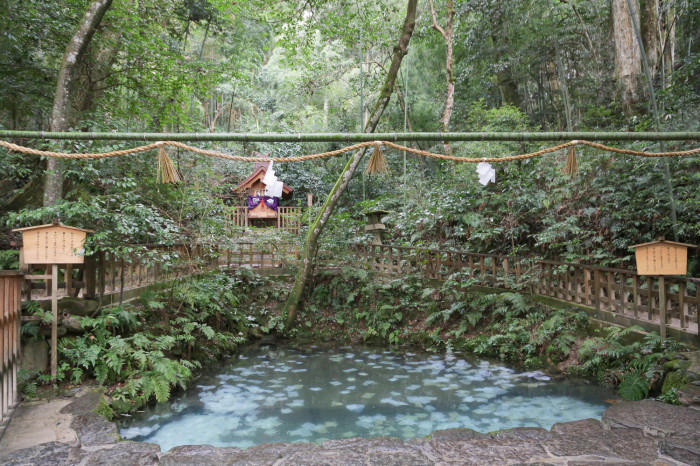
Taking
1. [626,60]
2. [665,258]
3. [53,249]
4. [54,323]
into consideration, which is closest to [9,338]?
[54,323]

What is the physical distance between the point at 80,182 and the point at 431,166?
11.8 meters

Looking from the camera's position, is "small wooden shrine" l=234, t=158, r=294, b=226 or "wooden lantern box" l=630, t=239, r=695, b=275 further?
"small wooden shrine" l=234, t=158, r=294, b=226

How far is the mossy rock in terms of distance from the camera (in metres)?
4.20

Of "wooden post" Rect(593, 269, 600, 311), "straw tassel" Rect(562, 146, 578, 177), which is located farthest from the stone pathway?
"wooden post" Rect(593, 269, 600, 311)

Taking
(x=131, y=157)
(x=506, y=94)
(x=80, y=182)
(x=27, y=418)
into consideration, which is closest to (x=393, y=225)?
(x=506, y=94)

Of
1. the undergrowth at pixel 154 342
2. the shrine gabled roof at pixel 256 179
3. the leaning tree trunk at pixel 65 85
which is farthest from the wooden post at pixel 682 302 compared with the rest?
the shrine gabled roof at pixel 256 179

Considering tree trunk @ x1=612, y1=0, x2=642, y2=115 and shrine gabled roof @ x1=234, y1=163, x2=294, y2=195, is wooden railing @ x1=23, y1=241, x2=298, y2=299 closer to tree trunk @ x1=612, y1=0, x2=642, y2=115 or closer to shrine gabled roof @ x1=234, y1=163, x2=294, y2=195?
shrine gabled roof @ x1=234, y1=163, x2=294, y2=195

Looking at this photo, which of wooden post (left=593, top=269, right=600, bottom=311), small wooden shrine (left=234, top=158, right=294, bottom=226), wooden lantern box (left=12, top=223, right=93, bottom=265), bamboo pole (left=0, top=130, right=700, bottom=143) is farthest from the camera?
small wooden shrine (left=234, top=158, right=294, bottom=226)

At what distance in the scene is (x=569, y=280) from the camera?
269 inches

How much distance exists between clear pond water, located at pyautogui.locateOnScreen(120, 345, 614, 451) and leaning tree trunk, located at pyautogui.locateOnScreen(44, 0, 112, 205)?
3.13 metres

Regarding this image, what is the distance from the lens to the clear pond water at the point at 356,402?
4.49 m

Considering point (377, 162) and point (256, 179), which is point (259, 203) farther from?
point (377, 162)

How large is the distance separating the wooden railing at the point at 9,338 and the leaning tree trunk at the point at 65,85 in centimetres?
192

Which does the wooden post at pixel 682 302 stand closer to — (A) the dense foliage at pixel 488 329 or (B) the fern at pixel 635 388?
(A) the dense foliage at pixel 488 329
